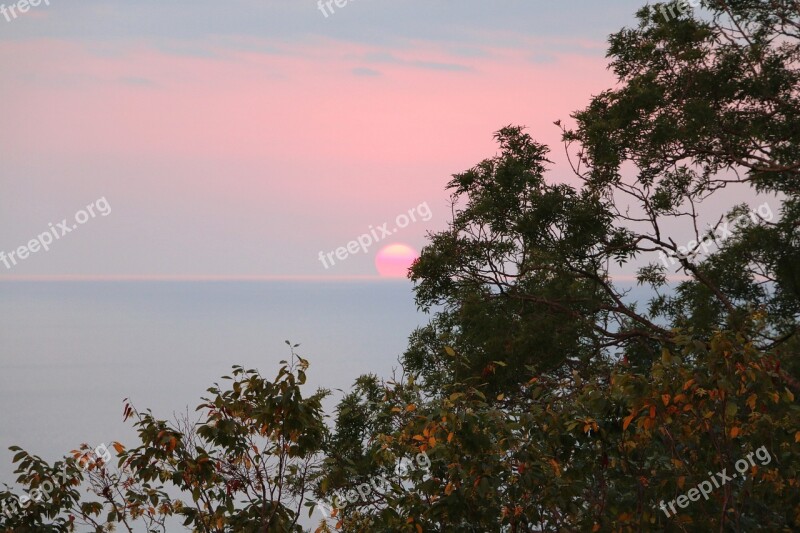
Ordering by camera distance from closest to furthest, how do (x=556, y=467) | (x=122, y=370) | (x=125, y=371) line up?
(x=556, y=467)
(x=125, y=371)
(x=122, y=370)

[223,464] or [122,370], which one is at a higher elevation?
[122,370]

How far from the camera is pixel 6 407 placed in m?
102

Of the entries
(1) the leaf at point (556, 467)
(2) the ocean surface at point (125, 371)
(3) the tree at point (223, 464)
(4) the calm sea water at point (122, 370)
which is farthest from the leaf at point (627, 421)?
(4) the calm sea water at point (122, 370)

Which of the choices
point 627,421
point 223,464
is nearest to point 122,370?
point 223,464

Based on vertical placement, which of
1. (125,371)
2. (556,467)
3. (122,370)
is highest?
(122,370)

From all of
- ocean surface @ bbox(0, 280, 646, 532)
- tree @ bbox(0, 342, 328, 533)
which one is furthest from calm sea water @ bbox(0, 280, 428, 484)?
tree @ bbox(0, 342, 328, 533)

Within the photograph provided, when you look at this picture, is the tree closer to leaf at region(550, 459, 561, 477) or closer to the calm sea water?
leaf at region(550, 459, 561, 477)

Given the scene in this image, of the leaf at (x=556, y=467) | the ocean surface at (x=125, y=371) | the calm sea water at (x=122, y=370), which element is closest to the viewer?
the leaf at (x=556, y=467)

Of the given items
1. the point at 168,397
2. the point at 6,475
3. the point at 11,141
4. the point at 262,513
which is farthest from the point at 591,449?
the point at 11,141

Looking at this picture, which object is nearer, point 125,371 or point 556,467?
point 556,467

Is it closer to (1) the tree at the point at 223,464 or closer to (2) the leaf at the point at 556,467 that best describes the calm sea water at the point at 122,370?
(1) the tree at the point at 223,464

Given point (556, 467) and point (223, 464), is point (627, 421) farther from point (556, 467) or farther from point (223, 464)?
point (223, 464)

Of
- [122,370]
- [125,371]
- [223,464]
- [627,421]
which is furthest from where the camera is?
[122,370]

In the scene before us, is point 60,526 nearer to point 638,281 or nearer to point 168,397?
point 638,281
